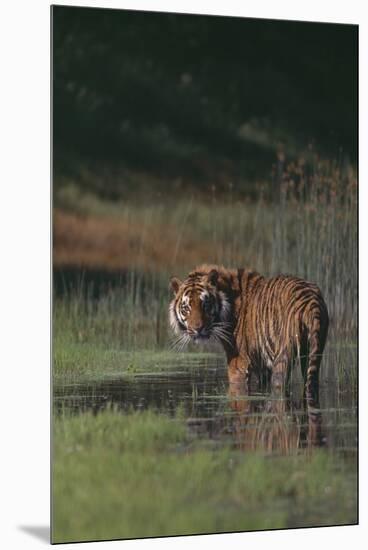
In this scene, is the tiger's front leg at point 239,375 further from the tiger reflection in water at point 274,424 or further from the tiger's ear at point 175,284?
the tiger's ear at point 175,284

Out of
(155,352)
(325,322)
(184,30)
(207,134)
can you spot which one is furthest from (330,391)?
(184,30)

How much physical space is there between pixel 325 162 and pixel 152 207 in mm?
1280

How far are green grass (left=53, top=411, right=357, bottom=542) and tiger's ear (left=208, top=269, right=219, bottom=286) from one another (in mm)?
956

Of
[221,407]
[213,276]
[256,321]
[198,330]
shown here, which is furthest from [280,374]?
[213,276]

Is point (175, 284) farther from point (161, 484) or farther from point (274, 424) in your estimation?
point (161, 484)

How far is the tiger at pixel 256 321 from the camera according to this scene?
948 cm

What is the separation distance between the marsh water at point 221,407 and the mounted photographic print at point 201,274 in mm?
12

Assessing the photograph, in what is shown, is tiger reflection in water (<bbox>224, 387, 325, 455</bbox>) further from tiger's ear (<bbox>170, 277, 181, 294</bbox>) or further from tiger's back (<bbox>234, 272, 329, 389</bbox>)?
tiger's ear (<bbox>170, 277, 181, 294</bbox>)

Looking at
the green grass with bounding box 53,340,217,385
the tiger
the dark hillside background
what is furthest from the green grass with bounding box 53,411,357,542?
the dark hillside background

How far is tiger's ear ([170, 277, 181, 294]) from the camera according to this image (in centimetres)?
940

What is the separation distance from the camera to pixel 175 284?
30.9ft

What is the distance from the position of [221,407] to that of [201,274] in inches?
33.8

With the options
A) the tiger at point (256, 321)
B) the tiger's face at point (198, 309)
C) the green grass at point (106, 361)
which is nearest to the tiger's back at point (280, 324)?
the tiger at point (256, 321)

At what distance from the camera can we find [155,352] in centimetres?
933
